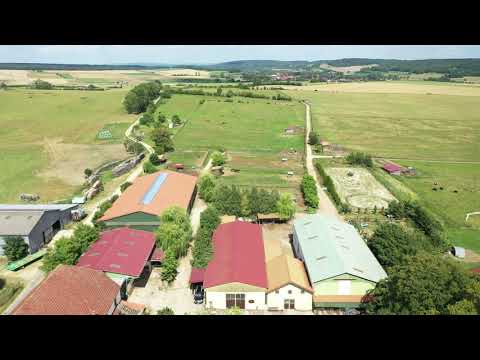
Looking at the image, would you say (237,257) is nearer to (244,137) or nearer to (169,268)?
(169,268)

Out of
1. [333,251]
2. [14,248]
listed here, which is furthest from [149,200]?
[333,251]

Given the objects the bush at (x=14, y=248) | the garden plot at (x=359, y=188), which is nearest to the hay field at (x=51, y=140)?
the bush at (x=14, y=248)

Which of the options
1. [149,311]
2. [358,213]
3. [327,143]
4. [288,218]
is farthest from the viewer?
[327,143]

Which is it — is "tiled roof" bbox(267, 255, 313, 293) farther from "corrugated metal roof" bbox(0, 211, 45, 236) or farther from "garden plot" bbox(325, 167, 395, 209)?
"corrugated metal roof" bbox(0, 211, 45, 236)
